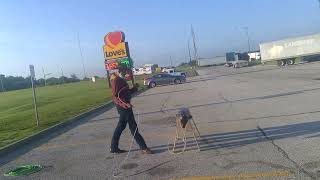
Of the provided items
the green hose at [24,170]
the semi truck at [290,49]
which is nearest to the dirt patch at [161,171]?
the green hose at [24,170]

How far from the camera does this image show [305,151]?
26.2 feet

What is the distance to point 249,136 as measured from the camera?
397 inches

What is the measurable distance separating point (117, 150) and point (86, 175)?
1745 millimetres

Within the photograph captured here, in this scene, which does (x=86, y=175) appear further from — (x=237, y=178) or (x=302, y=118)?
(x=302, y=118)

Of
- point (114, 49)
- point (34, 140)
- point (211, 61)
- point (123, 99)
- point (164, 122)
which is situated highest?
point (114, 49)

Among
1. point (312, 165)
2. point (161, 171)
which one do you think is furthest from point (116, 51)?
point (312, 165)

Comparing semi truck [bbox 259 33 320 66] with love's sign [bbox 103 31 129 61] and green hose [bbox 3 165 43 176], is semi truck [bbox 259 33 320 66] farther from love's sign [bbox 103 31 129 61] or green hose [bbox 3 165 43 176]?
green hose [bbox 3 165 43 176]

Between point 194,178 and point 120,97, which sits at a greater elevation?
point 120,97

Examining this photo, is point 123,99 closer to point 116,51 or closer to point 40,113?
point 40,113

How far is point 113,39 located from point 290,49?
103 feet

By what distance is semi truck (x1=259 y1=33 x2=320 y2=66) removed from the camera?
199 feet

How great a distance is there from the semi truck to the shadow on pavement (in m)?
52.6

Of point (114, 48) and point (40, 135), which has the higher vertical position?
point (114, 48)

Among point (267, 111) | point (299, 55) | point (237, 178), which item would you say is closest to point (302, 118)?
point (267, 111)
